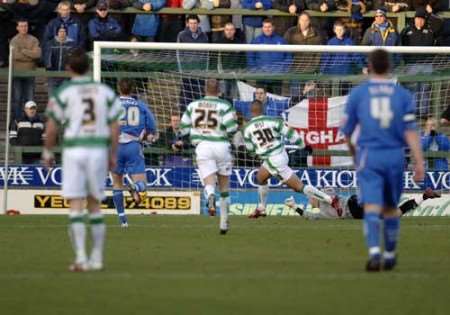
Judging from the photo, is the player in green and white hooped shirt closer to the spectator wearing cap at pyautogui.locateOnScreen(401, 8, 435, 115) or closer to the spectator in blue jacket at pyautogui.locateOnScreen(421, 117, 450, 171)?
the spectator in blue jacket at pyautogui.locateOnScreen(421, 117, 450, 171)

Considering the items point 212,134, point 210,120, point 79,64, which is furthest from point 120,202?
point 79,64

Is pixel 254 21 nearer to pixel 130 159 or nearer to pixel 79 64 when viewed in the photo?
pixel 130 159

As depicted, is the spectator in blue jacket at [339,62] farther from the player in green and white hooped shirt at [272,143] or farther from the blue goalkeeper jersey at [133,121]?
the blue goalkeeper jersey at [133,121]

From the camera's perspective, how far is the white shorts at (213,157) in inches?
824

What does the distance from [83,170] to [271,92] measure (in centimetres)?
1399

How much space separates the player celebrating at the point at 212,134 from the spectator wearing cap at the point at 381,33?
788cm

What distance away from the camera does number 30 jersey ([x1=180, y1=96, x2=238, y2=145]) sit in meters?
20.6

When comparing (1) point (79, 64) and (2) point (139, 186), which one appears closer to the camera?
(1) point (79, 64)

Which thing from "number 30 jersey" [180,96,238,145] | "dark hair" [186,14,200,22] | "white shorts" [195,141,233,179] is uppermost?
"dark hair" [186,14,200,22]

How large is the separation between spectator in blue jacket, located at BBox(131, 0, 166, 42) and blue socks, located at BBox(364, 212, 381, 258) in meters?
15.5

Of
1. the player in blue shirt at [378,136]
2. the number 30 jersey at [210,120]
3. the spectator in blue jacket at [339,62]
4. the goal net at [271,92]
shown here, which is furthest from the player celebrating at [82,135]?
the spectator in blue jacket at [339,62]

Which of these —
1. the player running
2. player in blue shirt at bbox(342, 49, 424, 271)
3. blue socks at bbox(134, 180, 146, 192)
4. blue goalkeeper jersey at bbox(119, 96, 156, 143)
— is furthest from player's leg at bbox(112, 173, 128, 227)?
player in blue shirt at bbox(342, 49, 424, 271)

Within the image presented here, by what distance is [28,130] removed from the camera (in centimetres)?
2784

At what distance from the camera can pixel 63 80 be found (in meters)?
28.6
